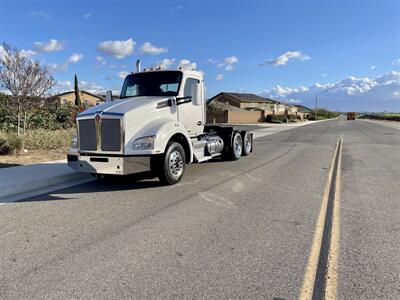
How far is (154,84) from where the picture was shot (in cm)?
916

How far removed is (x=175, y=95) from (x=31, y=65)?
861 cm

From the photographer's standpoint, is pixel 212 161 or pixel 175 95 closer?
pixel 175 95

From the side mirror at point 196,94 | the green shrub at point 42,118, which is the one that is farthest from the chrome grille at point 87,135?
the green shrub at point 42,118

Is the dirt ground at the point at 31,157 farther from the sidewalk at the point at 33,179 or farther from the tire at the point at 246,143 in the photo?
the tire at the point at 246,143

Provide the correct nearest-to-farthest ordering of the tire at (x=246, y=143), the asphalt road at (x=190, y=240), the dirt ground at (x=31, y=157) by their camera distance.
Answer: the asphalt road at (x=190, y=240), the dirt ground at (x=31, y=157), the tire at (x=246, y=143)

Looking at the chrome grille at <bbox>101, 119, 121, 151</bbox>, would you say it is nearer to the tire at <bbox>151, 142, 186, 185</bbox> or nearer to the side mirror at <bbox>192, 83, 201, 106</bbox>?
the tire at <bbox>151, 142, 186, 185</bbox>

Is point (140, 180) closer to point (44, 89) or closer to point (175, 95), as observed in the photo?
point (175, 95)

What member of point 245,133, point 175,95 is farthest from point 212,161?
point 175,95

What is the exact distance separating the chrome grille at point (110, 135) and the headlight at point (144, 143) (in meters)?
0.34

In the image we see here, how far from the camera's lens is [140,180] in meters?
8.63

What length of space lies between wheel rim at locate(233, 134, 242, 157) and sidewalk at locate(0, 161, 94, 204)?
5230 millimetres

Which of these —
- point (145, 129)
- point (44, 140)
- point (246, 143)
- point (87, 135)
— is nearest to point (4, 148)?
point (44, 140)

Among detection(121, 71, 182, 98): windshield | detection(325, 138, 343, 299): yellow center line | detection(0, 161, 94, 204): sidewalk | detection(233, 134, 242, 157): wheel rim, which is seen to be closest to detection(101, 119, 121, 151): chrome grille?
detection(0, 161, 94, 204): sidewalk

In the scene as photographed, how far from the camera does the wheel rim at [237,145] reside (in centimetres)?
1243
